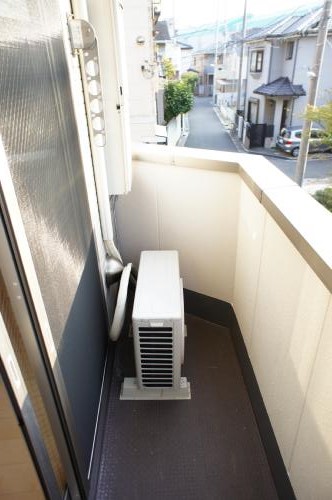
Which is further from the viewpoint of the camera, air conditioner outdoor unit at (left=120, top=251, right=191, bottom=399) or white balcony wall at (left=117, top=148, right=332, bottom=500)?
air conditioner outdoor unit at (left=120, top=251, right=191, bottom=399)

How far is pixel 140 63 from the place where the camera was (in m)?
6.95

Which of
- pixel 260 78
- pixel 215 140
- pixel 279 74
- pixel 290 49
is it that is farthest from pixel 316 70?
pixel 215 140

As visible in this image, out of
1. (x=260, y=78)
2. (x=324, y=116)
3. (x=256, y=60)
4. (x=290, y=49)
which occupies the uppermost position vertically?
(x=290, y=49)

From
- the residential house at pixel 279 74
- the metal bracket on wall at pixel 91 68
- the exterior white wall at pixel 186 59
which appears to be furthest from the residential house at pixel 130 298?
the exterior white wall at pixel 186 59

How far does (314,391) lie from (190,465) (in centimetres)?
92

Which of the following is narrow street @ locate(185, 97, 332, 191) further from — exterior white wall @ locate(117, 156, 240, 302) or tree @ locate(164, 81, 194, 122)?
exterior white wall @ locate(117, 156, 240, 302)

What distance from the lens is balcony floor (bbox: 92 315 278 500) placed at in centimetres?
158

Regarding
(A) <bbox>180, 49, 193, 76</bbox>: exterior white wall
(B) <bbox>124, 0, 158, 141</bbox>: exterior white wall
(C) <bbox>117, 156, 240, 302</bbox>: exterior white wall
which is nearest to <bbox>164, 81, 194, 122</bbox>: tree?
(B) <bbox>124, 0, 158, 141</bbox>: exterior white wall

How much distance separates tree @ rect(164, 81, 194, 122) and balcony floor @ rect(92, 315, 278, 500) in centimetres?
1103

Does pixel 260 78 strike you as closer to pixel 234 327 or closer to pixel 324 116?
pixel 324 116

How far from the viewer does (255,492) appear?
155 cm

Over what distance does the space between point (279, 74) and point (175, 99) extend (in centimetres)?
410

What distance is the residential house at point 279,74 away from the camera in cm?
1071

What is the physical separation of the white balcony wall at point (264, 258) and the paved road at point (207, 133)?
1102cm
